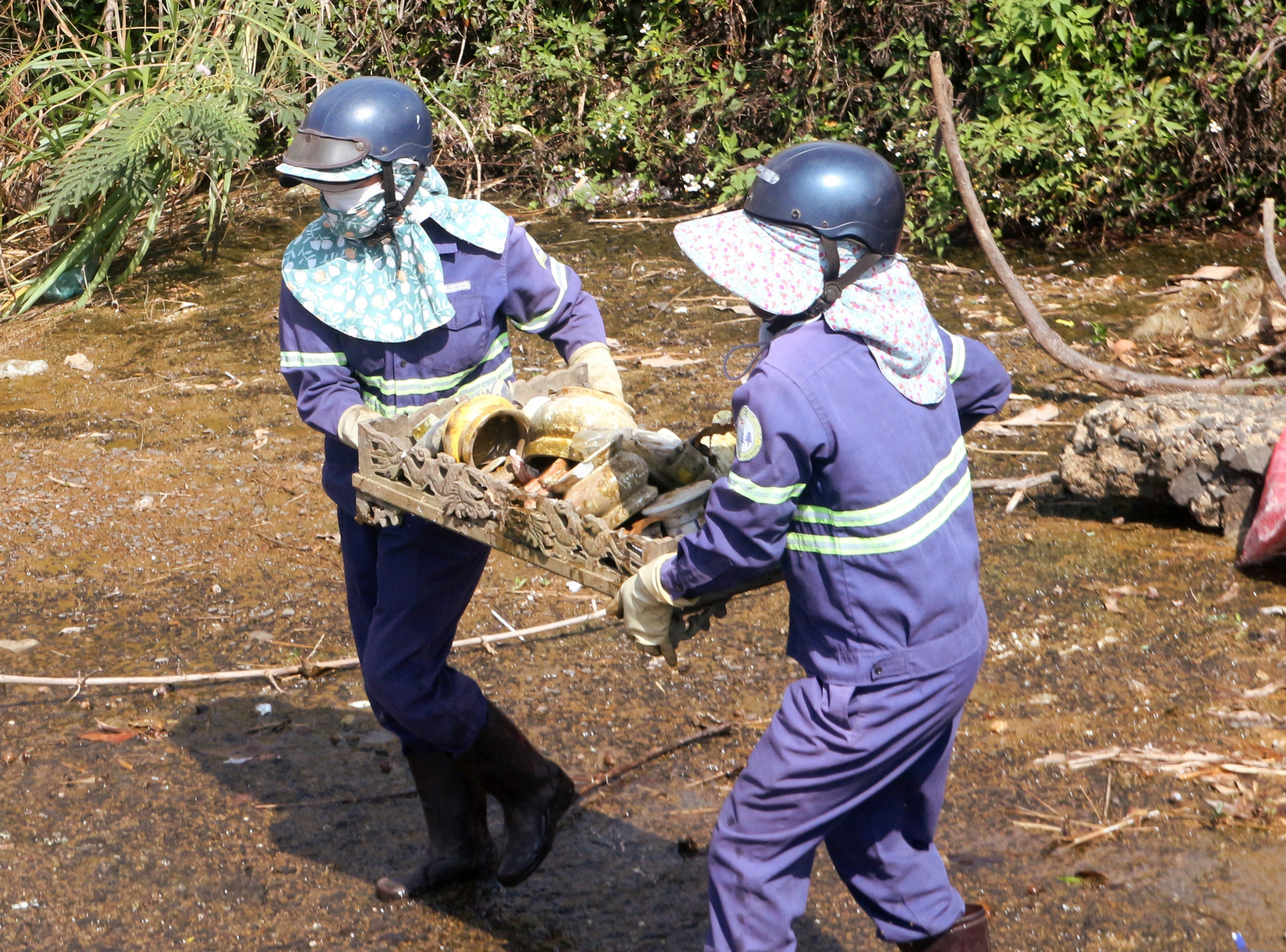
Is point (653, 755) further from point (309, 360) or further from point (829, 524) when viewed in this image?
point (829, 524)

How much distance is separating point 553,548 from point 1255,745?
88.1 inches

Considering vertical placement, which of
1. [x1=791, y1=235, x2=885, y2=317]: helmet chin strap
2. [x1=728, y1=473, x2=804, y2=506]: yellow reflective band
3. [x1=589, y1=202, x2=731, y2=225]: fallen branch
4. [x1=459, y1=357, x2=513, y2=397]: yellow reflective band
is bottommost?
[x1=589, y1=202, x2=731, y2=225]: fallen branch

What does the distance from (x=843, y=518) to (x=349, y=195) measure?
4.52ft

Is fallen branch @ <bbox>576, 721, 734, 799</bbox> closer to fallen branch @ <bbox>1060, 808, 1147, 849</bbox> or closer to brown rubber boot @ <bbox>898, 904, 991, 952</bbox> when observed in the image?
fallen branch @ <bbox>1060, 808, 1147, 849</bbox>

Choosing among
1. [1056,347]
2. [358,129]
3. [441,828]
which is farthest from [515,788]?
[1056,347]

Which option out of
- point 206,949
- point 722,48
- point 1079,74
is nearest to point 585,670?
point 206,949

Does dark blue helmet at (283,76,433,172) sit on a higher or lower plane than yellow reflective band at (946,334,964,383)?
higher

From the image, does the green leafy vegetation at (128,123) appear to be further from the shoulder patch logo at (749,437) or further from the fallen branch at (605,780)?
the shoulder patch logo at (749,437)

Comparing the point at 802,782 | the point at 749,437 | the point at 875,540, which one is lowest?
the point at 802,782

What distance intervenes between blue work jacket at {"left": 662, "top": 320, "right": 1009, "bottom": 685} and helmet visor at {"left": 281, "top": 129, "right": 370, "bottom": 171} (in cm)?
113

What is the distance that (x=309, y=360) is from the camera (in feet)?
9.66

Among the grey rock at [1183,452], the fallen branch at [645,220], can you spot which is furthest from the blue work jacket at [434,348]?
the fallen branch at [645,220]

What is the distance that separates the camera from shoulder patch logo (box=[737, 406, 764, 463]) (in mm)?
2121

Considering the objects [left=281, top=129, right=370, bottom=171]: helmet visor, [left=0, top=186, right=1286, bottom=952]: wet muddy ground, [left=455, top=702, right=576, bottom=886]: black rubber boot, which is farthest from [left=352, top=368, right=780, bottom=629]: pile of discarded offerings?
[left=0, top=186, right=1286, bottom=952]: wet muddy ground
